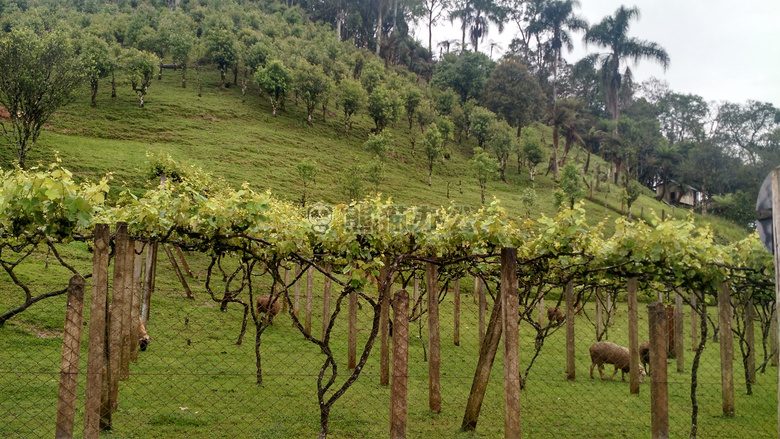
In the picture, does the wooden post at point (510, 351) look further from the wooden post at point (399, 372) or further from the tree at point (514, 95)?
the tree at point (514, 95)

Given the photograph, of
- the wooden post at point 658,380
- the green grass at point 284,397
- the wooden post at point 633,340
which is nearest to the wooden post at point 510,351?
the wooden post at point 658,380

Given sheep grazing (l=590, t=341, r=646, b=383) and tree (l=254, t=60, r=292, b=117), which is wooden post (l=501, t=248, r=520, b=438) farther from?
tree (l=254, t=60, r=292, b=117)

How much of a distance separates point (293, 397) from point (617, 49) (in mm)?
92811

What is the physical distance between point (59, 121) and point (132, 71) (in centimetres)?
1073

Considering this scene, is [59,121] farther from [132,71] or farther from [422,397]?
[422,397]

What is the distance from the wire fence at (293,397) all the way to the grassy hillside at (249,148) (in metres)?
21.3

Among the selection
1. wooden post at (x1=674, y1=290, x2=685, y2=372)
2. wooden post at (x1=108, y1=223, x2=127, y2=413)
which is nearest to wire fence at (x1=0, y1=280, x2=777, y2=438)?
wooden post at (x1=674, y1=290, x2=685, y2=372)

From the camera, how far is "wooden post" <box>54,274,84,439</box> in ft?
18.2

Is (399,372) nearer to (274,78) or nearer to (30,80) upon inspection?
(30,80)

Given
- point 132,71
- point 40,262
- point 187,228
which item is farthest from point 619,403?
point 132,71

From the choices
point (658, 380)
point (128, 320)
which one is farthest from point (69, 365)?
point (658, 380)

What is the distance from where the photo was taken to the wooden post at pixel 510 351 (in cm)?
623

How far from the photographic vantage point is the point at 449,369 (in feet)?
44.4

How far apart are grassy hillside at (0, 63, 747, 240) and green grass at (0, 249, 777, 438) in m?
21.0
